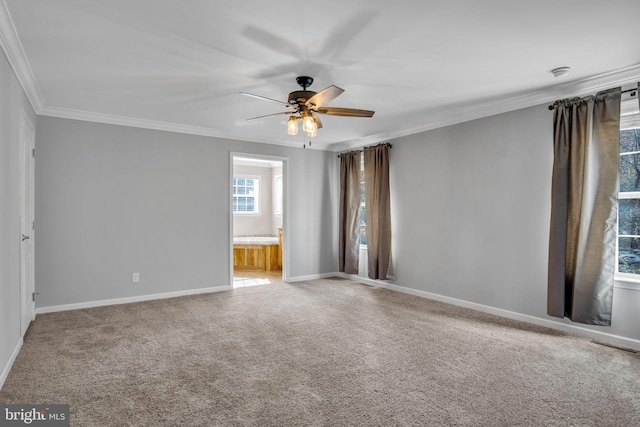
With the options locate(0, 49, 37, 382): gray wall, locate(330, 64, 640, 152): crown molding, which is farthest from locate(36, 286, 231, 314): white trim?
locate(330, 64, 640, 152): crown molding

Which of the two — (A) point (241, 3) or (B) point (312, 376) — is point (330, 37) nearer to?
(A) point (241, 3)

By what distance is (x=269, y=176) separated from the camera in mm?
9477

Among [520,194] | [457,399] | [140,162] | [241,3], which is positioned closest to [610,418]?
[457,399]

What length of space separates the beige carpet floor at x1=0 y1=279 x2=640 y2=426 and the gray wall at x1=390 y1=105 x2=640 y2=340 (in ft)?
1.33

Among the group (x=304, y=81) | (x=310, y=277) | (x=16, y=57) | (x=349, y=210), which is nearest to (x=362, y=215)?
(x=349, y=210)

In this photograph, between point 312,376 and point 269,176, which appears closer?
point 312,376

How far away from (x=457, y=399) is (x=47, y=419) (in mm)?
2506

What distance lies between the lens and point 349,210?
6371mm

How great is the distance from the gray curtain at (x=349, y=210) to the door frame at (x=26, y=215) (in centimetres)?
433

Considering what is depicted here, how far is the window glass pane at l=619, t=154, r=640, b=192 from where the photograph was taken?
3351 millimetres

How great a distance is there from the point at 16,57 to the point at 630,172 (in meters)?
5.32

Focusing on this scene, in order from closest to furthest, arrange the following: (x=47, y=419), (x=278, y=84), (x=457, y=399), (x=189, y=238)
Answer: (x=47, y=419) < (x=457, y=399) < (x=278, y=84) < (x=189, y=238)

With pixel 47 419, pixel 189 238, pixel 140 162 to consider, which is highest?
pixel 140 162

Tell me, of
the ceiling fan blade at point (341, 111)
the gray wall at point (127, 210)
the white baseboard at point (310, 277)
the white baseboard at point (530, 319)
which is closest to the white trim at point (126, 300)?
the gray wall at point (127, 210)
